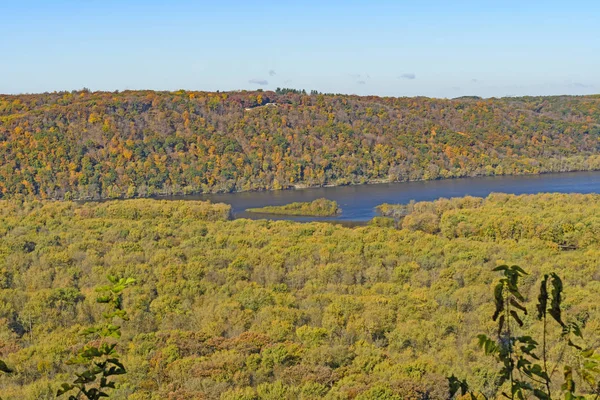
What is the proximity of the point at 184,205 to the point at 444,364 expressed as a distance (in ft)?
154

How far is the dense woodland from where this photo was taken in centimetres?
1878

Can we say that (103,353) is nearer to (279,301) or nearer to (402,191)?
(279,301)

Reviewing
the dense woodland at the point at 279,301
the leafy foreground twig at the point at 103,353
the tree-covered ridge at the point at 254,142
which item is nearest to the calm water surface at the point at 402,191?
the tree-covered ridge at the point at 254,142

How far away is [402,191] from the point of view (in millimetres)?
99125

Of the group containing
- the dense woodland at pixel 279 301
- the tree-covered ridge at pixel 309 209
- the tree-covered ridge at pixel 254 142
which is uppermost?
the tree-covered ridge at pixel 254 142

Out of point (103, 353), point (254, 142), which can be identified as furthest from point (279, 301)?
point (254, 142)

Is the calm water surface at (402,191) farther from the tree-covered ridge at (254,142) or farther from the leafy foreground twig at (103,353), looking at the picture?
the leafy foreground twig at (103,353)

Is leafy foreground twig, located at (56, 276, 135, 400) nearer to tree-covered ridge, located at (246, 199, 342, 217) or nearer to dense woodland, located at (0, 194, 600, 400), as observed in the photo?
dense woodland, located at (0, 194, 600, 400)

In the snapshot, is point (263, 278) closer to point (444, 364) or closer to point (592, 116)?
point (444, 364)

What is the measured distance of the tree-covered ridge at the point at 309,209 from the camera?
76.1m

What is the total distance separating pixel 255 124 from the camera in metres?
132

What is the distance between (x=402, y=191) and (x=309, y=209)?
25158 mm

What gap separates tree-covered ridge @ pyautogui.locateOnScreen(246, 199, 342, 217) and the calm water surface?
1.39m

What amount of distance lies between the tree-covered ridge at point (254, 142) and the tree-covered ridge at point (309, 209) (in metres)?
29.5
